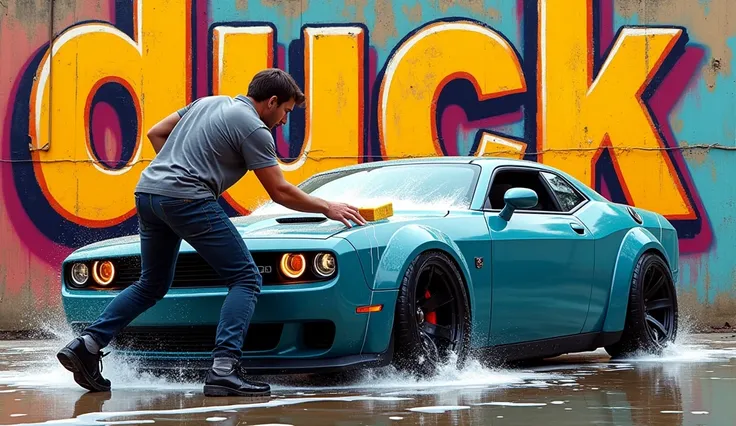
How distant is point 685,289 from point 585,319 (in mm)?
5256

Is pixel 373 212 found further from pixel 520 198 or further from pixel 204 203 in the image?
pixel 520 198

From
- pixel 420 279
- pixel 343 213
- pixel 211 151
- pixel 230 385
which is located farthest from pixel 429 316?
pixel 211 151

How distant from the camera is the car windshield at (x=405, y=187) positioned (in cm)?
743

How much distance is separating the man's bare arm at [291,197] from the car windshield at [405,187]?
91cm

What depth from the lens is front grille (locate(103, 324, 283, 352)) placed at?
6.43 meters

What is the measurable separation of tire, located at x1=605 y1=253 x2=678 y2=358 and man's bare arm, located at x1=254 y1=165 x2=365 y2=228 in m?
2.70

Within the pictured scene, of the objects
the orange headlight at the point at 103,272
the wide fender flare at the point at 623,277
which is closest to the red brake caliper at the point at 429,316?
the orange headlight at the point at 103,272

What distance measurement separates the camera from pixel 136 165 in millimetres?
A: 13109

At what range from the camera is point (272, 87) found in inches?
254

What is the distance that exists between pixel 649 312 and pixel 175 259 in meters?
3.62

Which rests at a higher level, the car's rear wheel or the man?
the man

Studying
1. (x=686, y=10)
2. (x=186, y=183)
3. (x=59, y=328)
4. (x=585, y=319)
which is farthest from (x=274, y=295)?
(x=686, y=10)

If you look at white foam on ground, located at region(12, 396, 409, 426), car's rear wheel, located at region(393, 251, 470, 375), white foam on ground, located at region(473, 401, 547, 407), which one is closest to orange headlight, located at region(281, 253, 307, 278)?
car's rear wheel, located at region(393, 251, 470, 375)

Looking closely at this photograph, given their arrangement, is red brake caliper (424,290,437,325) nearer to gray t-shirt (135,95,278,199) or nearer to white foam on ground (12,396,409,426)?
white foam on ground (12,396,409,426)
